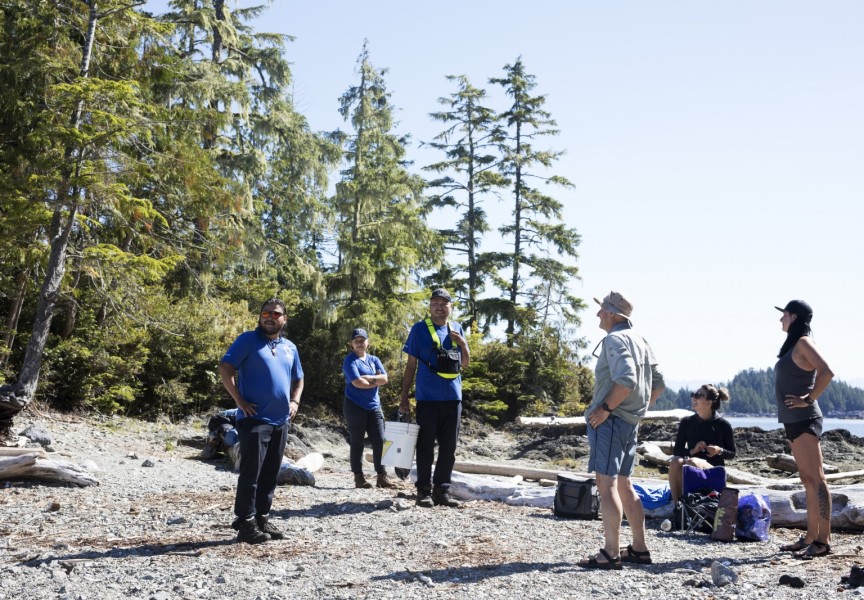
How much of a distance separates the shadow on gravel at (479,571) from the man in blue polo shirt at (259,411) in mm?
1333

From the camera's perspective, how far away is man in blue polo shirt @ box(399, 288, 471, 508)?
8016 millimetres

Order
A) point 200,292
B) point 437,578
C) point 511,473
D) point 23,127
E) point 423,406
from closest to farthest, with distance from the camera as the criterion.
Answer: point 437,578 → point 423,406 → point 511,473 → point 23,127 → point 200,292

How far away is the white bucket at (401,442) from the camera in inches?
331

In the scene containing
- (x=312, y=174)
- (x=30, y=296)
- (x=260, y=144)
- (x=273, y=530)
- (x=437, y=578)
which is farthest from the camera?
(x=312, y=174)

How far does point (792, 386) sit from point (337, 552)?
3.80 metres

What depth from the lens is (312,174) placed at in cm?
2531

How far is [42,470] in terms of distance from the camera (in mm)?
8469

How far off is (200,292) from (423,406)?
13595 millimetres

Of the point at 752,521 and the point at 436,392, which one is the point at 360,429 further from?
the point at 752,521

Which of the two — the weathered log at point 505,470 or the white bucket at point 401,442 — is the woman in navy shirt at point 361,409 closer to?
the white bucket at point 401,442

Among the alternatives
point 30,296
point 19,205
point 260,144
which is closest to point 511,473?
point 19,205

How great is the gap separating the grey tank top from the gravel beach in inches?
44.0

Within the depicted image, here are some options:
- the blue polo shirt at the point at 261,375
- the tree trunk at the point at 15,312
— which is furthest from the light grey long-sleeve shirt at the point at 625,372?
the tree trunk at the point at 15,312

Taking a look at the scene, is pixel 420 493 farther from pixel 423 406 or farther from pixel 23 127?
pixel 23 127
